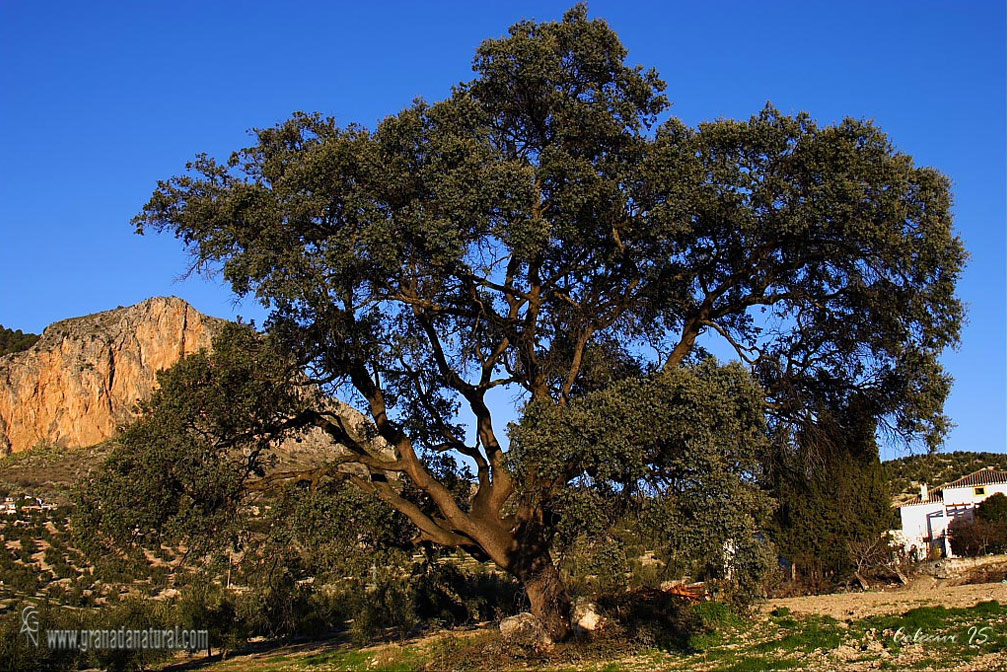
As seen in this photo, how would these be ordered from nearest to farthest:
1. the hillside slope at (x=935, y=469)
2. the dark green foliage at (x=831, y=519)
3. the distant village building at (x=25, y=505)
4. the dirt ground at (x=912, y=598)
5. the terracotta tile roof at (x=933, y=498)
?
the dirt ground at (x=912, y=598) → the dark green foliage at (x=831, y=519) → the terracotta tile roof at (x=933, y=498) → the distant village building at (x=25, y=505) → the hillside slope at (x=935, y=469)

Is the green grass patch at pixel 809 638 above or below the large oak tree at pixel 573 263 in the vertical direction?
below

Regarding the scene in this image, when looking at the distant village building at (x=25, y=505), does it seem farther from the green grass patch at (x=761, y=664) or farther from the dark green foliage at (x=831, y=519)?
the green grass patch at (x=761, y=664)

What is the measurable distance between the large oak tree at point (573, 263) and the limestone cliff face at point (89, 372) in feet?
200

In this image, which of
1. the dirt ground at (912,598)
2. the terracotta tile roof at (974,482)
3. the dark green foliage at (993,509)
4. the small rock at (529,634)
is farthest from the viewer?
the terracotta tile roof at (974,482)

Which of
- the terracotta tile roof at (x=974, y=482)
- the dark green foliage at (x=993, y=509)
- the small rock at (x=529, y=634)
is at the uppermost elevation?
the terracotta tile roof at (x=974, y=482)

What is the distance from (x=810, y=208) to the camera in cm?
1519

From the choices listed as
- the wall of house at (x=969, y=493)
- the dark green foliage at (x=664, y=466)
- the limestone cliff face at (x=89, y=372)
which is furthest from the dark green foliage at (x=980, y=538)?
the limestone cliff face at (x=89, y=372)

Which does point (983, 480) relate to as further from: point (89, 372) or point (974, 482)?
point (89, 372)

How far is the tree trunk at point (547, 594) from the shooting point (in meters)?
16.4

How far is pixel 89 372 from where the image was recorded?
7750 cm

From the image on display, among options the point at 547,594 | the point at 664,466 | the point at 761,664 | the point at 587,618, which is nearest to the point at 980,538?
the point at 587,618

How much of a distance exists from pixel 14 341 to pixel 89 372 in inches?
639

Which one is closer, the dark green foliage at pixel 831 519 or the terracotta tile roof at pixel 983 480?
the dark green foliage at pixel 831 519

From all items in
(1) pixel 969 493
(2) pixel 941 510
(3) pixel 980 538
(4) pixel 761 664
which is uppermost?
(1) pixel 969 493
